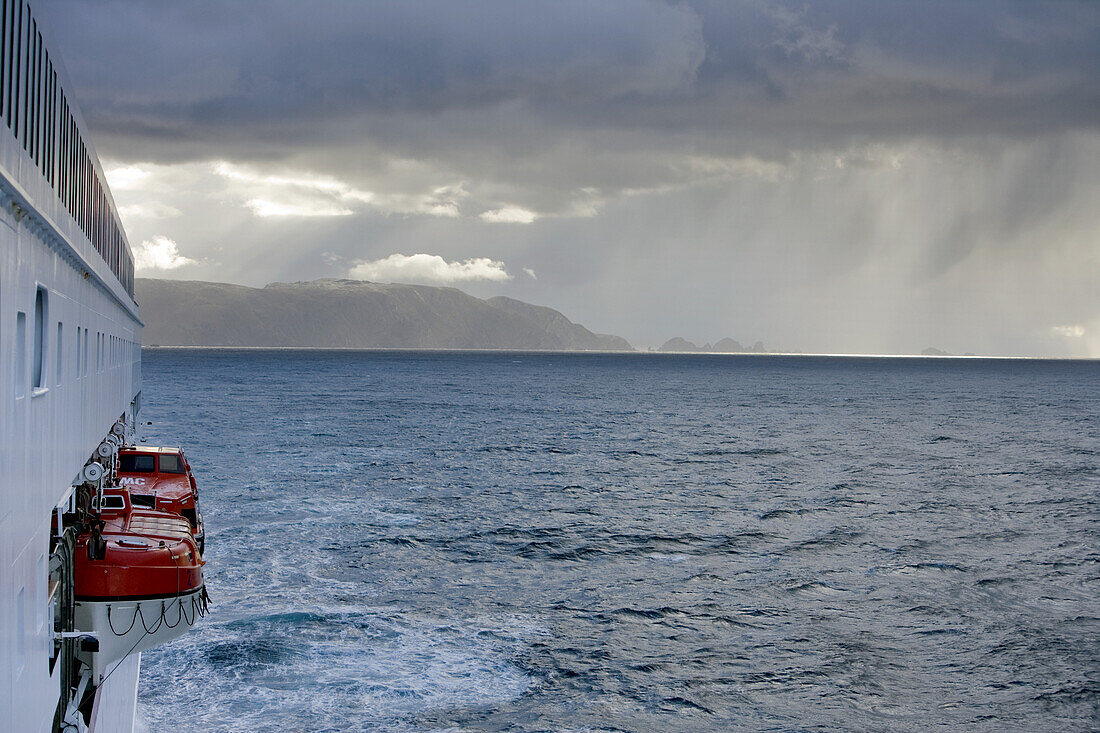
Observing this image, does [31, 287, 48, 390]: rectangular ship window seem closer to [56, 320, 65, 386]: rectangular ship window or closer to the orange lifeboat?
[56, 320, 65, 386]: rectangular ship window

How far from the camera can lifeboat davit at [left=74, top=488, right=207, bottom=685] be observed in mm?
12961

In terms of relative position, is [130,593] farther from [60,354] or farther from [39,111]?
[39,111]

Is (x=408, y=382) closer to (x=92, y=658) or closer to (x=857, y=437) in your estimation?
(x=857, y=437)

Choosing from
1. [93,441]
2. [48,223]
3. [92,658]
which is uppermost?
[48,223]

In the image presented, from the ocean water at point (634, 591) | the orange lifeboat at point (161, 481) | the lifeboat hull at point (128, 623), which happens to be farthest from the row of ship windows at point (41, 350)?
the ocean water at point (634, 591)

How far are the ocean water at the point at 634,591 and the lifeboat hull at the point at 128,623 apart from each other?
4.62 metres

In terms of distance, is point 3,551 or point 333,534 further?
point 333,534

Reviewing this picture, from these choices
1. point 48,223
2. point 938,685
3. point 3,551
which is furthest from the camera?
point 938,685

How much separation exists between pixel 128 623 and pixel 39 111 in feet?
24.6

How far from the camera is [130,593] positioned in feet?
43.3

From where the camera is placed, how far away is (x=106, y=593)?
43.0 ft

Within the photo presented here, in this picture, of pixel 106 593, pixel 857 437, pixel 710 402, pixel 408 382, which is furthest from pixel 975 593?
pixel 408 382

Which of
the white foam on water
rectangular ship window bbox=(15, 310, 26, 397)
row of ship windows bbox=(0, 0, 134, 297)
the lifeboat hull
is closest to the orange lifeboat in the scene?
the white foam on water

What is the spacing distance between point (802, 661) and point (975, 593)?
365 inches
